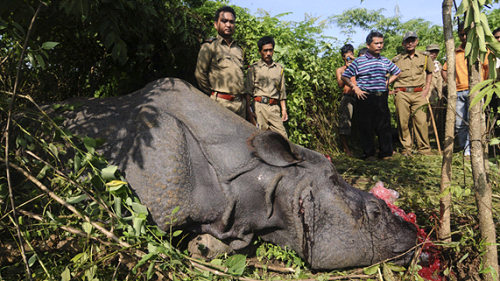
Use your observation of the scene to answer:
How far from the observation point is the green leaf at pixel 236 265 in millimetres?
2389

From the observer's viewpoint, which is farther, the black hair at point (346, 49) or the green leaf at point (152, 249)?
the black hair at point (346, 49)

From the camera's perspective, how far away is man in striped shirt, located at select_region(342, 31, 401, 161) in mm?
6312

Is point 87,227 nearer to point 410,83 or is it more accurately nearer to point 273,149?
point 273,149

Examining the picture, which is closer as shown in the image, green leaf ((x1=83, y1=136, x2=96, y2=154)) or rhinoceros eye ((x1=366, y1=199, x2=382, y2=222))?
green leaf ((x1=83, y1=136, x2=96, y2=154))

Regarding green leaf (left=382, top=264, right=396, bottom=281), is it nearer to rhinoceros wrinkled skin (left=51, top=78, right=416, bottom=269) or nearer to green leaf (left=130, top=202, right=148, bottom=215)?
rhinoceros wrinkled skin (left=51, top=78, right=416, bottom=269)

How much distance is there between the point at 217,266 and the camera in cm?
240

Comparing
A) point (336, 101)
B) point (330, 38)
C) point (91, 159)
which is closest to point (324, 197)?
point (91, 159)

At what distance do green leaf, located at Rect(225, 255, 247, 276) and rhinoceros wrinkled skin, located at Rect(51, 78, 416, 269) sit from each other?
1.12 ft

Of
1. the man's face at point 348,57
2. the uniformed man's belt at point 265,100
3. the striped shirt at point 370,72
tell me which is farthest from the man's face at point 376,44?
the uniformed man's belt at point 265,100

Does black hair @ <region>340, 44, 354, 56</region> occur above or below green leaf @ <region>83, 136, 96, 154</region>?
above

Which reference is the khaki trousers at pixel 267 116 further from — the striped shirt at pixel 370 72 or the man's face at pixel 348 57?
the man's face at pixel 348 57

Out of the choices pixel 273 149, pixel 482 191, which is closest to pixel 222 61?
pixel 273 149

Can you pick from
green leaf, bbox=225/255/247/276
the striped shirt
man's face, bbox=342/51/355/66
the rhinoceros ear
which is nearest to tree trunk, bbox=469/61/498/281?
the rhinoceros ear

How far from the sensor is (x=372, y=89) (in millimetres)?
6379
